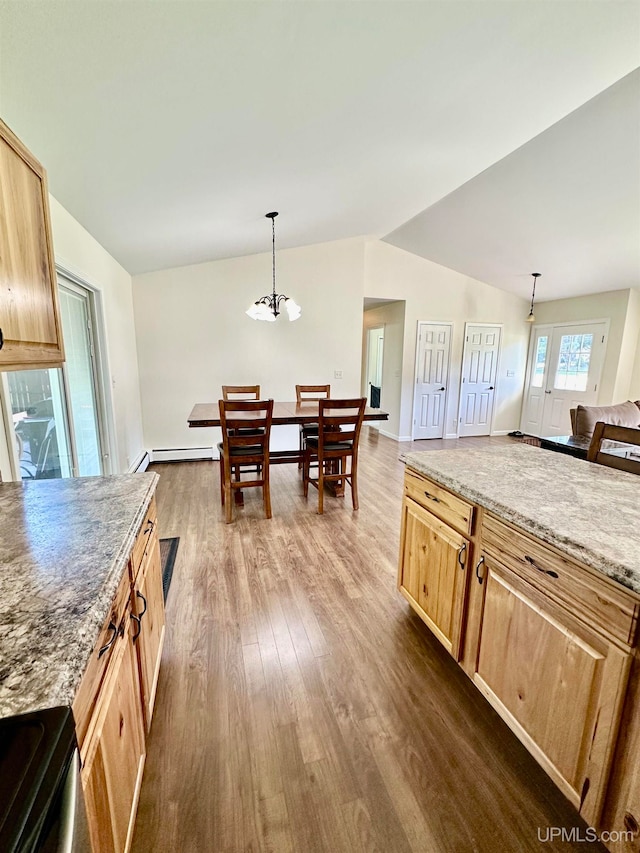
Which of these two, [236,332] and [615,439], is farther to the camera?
[236,332]

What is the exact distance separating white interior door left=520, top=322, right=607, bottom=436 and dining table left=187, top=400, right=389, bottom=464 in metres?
4.09

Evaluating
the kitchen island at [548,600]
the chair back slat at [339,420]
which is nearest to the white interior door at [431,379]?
the chair back slat at [339,420]

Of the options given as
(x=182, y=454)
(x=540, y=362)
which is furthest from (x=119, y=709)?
(x=540, y=362)

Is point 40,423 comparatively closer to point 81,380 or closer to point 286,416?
point 81,380

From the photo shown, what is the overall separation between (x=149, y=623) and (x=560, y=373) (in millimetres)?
6885

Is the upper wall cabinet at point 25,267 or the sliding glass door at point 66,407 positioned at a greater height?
the upper wall cabinet at point 25,267

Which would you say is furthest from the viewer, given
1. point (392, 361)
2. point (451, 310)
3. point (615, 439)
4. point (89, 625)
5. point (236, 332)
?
point (392, 361)

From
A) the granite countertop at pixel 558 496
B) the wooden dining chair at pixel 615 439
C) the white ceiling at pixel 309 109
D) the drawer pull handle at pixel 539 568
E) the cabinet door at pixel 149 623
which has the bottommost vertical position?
the cabinet door at pixel 149 623

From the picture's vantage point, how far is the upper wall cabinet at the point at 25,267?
44.5 inches

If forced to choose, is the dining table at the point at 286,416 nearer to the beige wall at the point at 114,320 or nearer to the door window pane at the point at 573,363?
the beige wall at the point at 114,320

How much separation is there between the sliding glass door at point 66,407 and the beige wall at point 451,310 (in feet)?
13.3

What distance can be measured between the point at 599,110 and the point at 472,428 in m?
4.88

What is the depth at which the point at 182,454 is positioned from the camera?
5035 millimetres

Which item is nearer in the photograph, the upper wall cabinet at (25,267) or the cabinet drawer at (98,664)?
the cabinet drawer at (98,664)
